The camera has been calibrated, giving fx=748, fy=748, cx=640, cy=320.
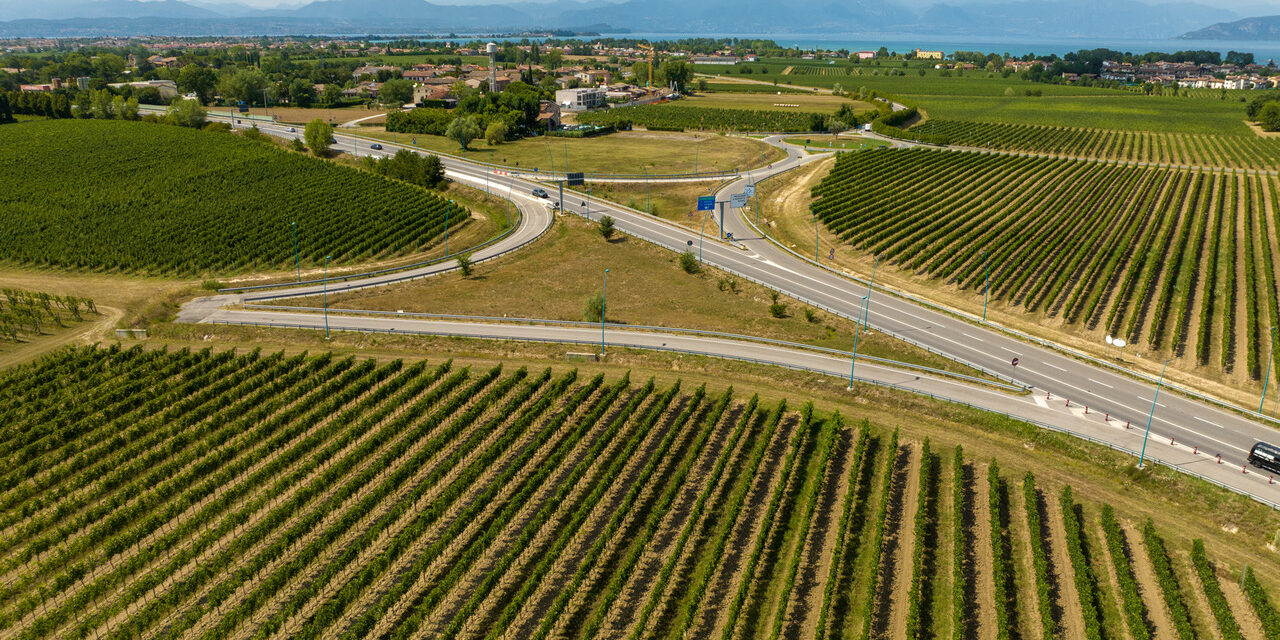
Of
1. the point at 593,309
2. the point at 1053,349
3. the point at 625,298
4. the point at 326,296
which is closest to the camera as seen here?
the point at 1053,349

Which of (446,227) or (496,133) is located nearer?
(446,227)

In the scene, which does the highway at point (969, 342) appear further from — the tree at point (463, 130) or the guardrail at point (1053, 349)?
the tree at point (463, 130)

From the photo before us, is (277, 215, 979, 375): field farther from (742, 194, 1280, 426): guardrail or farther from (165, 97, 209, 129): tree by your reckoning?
(165, 97, 209, 129): tree

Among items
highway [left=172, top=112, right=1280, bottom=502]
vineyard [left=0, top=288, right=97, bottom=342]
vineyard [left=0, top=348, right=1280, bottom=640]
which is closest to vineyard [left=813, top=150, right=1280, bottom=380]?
highway [left=172, top=112, right=1280, bottom=502]

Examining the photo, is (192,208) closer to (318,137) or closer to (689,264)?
(318,137)

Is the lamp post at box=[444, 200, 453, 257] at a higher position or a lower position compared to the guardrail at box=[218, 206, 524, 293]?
higher

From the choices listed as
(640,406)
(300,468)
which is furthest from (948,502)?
(300,468)

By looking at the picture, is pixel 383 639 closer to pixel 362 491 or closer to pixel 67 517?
pixel 362 491

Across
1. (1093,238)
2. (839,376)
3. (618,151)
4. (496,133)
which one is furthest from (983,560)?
(496,133)
